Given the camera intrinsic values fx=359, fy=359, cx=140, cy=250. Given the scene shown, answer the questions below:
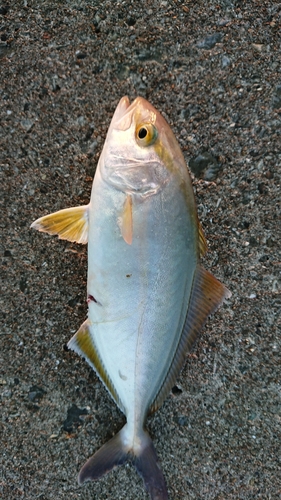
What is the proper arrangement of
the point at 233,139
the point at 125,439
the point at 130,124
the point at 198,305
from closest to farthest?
the point at 130,124 → the point at 198,305 → the point at 125,439 → the point at 233,139

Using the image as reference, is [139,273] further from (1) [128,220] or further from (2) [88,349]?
(2) [88,349]

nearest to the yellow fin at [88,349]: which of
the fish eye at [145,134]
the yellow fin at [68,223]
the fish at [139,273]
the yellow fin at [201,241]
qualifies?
the fish at [139,273]

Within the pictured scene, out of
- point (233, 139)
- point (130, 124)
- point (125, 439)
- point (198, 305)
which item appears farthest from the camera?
point (233, 139)

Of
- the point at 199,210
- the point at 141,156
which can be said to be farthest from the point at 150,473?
the point at 141,156

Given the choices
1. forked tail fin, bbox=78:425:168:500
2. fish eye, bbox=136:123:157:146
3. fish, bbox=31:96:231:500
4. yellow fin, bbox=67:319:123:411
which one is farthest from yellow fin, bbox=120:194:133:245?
forked tail fin, bbox=78:425:168:500

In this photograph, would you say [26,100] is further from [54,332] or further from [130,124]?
[54,332]

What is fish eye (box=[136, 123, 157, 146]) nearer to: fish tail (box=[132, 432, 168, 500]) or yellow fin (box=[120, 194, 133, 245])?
Result: yellow fin (box=[120, 194, 133, 245])

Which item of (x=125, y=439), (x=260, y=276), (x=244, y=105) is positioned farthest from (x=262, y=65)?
(x=125, y=439)

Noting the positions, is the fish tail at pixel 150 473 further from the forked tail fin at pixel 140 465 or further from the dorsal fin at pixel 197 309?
the dorsal fin at pixel 197 309
